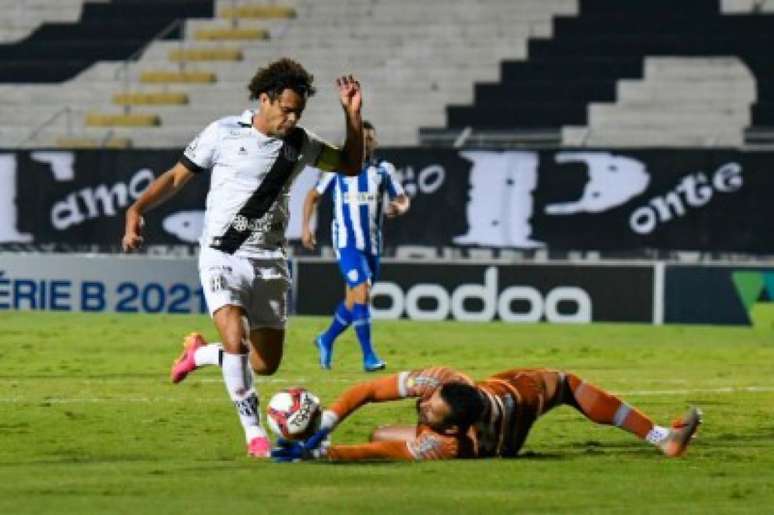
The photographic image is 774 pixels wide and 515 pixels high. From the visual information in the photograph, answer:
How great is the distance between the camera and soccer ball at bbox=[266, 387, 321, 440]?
11375 millimetres

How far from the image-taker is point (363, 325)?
2055cm

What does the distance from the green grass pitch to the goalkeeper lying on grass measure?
0.50 feet

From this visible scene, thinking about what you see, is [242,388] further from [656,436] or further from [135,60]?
[135,60]

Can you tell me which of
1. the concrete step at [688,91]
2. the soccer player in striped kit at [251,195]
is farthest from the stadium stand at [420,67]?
the soccer player in striped kit at [251,195]

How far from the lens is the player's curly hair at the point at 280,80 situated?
1216 cm

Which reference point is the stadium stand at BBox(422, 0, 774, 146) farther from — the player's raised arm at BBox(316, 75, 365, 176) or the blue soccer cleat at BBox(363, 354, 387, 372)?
the player's raised arm at BBox(316, 75, 365, 176)

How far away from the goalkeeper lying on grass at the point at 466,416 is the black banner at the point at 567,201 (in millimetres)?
18169

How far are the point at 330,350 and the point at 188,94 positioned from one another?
18.7 metres

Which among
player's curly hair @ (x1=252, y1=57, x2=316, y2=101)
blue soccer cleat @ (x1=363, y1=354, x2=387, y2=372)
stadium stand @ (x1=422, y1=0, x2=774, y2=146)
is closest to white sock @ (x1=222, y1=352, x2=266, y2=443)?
player's curly hair @ (x1=252, y1=57, x2=316, y2=101)

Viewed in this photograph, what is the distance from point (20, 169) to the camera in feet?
110

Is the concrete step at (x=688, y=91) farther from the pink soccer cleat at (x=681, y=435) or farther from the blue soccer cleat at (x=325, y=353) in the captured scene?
the pink soccer cleat at (x=681, y=435)

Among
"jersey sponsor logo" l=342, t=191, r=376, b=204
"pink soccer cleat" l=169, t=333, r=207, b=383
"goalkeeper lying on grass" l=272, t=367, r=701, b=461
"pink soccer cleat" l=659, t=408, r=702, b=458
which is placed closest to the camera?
"goalkeeper lying on grass" l=272, t=367, r=701, b=461

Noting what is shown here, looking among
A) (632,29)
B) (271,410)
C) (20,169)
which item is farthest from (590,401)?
(632,29)

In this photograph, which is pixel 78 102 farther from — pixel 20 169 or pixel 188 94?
pixel 20 169
